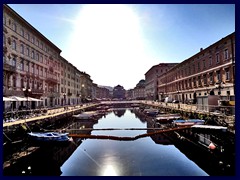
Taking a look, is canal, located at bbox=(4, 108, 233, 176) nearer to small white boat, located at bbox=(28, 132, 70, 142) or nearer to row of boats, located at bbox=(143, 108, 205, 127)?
small white boat, located at bbox=(28, 132, 70, 142)

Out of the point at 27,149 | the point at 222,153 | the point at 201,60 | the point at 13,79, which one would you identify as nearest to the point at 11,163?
→ the point at 27,149

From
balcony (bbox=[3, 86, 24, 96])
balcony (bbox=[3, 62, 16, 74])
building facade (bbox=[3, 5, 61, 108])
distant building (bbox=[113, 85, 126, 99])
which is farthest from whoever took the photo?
distant building (bbox=[113, 85, 126, 99])

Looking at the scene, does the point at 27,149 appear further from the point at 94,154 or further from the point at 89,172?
the point at 89,172

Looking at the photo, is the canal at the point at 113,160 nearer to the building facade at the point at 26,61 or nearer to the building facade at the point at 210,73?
the building facade at the point at 26,61

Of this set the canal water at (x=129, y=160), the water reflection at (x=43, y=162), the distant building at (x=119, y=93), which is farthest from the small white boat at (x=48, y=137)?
the distant building at (x=119, y=93)

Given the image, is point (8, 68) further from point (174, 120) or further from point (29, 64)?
point (174, 120)

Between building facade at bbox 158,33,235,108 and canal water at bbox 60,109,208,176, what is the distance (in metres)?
16.0

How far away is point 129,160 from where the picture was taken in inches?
504

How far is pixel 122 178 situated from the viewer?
20.4 feet

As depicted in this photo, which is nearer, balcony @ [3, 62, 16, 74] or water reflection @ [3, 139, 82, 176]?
water reflection @ [3, 139, 82, 176]

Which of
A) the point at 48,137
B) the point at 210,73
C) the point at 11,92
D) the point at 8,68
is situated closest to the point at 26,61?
the point at 8,68

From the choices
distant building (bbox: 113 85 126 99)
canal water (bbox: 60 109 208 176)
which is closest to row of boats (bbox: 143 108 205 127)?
canal water (bbox: 60 109 208 176)

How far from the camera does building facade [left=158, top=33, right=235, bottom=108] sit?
2916 centimetres

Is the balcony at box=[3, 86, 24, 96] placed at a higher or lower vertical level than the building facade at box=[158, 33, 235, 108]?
lower
